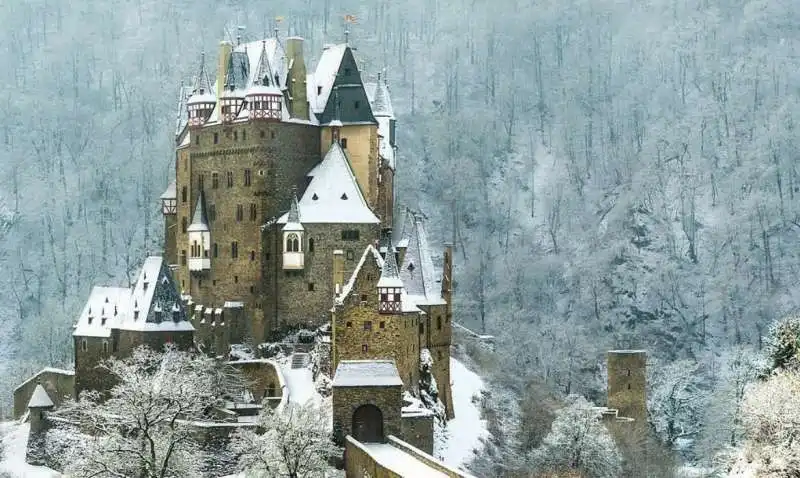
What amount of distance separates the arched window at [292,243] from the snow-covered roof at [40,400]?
14679 mm

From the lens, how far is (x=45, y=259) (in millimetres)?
156125

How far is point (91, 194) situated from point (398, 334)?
10105 centimetres

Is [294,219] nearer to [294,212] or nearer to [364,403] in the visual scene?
[294,212]

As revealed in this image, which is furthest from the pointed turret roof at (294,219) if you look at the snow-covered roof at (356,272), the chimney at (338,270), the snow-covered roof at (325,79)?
the snow-covered roof at (356,272)

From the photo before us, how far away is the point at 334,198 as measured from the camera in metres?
82.3

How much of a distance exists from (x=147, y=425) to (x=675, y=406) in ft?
180

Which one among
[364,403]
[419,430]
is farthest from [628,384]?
[364,403]

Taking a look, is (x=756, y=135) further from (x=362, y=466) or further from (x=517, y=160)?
(x=362, y=466)

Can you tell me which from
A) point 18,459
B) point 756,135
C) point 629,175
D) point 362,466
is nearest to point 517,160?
point 629,175

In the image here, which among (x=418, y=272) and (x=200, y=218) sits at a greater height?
(x=200, y=218)

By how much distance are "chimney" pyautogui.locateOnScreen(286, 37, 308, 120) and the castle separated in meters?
0.06

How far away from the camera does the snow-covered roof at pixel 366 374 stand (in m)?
62.3

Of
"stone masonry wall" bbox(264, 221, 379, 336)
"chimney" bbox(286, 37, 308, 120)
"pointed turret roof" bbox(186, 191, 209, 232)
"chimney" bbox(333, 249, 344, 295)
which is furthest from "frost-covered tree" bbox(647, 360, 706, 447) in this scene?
"pointed turret roof" bbox(186, 191, 209, 232)

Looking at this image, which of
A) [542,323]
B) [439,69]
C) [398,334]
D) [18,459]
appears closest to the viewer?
[398,334]
